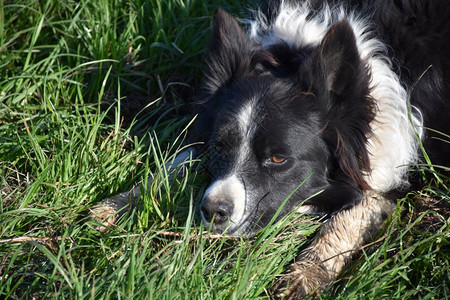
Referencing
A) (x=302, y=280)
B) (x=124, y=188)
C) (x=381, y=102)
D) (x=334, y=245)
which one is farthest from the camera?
(x=124, y=188)

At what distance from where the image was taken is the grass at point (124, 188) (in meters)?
2.80

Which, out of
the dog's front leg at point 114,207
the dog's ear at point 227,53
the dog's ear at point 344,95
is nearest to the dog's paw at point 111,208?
the dog's front leg at point 114,207

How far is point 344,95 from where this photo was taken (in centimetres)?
344

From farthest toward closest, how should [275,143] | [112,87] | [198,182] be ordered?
[112,87] < [198,182] < [275,143]

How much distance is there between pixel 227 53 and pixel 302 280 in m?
1.54

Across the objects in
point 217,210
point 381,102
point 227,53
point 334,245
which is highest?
point 227,53

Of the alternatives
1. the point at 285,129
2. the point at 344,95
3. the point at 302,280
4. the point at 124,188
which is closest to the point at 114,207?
the point at 124,188

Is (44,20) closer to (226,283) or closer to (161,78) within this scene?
(161,78)

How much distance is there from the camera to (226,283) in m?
2.84

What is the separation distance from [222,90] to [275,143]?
0.60 meters

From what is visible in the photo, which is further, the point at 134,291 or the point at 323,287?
the point at 323,287

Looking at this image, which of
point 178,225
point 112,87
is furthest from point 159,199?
point 112,87

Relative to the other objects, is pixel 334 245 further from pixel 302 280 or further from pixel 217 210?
pixel 217 210

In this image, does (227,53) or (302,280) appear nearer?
(302,280)
